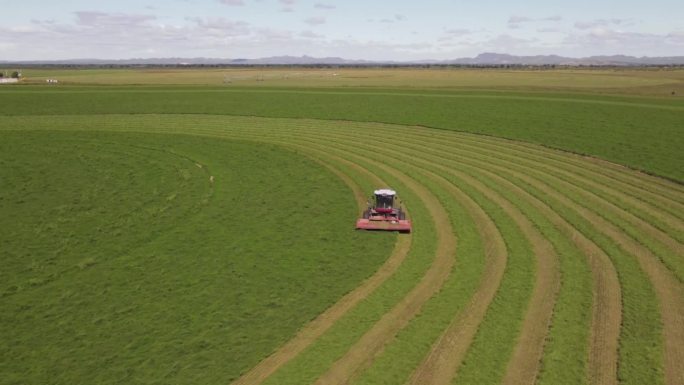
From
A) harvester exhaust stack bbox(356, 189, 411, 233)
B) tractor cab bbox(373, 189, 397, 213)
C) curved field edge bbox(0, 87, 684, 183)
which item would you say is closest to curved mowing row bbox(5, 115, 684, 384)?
harvester exhaust stack bbox(356, 189, 411, 233)

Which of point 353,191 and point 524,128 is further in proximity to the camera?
point 524,128

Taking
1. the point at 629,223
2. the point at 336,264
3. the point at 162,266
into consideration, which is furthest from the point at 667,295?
the point at 162,266

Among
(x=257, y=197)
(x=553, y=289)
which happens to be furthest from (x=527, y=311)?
(x=257, y=197)

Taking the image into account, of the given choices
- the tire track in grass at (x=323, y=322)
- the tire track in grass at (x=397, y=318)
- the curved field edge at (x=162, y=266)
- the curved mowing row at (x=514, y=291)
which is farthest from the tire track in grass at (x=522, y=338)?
the curved field edge at (x=162, y=266)

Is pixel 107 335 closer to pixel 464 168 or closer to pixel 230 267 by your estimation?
pixel 230 267

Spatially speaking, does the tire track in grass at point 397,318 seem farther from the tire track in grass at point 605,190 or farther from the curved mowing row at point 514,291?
the tire track in grass at point 605,190

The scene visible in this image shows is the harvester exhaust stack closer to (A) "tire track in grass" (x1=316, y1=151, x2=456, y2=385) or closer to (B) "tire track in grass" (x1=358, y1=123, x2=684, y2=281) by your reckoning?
(A) "tire track in grass" (x1=316, y1=151, x2=456, y2=385)

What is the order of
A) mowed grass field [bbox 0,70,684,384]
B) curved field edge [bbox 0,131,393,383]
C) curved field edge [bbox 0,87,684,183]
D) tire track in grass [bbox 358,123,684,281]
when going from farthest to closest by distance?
curved field edge [bbox 0,87,684,183] < tire track in grass [bbox 358,123,684,281] < curved field edge [bbox 0,131,393,383] < mowed grass field [bbox 0,70,684,384]
